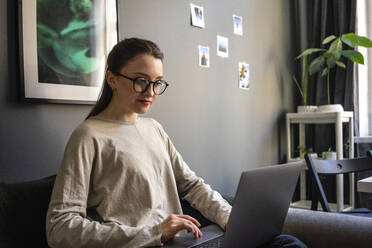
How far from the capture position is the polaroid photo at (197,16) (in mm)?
2457

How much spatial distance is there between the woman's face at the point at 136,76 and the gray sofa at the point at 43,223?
0.40 metres

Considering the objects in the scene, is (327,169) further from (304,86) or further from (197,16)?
(304,86)

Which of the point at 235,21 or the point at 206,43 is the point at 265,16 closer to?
the point at 235,21

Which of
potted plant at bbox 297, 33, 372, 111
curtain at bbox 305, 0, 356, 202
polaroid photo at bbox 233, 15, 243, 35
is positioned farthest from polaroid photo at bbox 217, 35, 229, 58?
curtain at bbox 305, 0, 356, 202

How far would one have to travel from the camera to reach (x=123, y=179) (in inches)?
48.8

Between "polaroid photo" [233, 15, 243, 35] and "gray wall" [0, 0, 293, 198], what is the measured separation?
0.04m

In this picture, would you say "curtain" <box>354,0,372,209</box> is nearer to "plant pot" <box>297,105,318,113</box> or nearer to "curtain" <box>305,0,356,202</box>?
"curtain" <box>305,0,356,202</box>

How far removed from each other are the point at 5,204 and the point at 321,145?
296 cm

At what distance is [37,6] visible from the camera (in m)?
1.53

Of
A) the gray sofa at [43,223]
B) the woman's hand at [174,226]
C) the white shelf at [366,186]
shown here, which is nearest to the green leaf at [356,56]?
the white shelf at [366,186]

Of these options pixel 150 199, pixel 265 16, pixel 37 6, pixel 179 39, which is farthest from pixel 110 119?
pixel 265 16

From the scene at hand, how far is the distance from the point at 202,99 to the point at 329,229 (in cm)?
131

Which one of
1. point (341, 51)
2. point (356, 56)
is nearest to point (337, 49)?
point (341, 51)

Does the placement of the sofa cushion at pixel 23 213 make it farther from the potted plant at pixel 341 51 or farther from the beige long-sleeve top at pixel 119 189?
the potted plant at pixel 341 51
